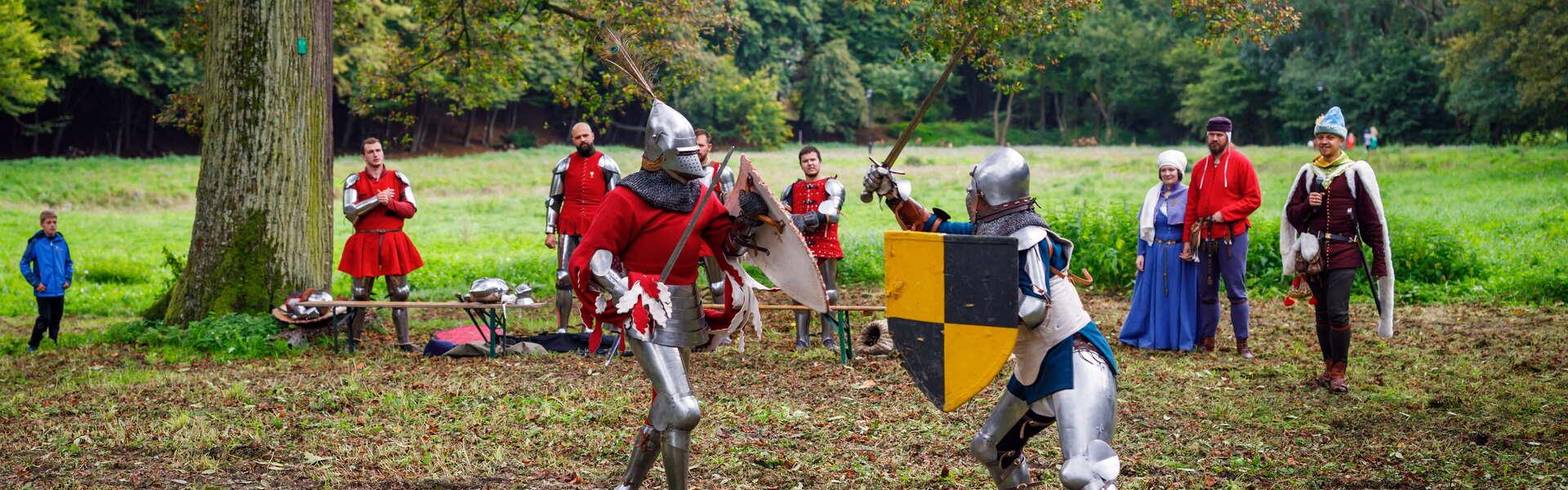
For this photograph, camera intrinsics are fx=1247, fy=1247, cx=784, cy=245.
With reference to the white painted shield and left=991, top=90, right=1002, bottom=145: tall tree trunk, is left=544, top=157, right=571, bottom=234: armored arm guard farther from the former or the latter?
left=991, top=90, right=1002, bottom=145: tall tree trunk

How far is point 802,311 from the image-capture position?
912 centimetres

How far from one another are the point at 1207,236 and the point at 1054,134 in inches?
2275

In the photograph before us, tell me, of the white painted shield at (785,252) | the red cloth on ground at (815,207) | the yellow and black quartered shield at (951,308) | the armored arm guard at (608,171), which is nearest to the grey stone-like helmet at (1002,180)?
the yellow and black quartered shield at (951,308)

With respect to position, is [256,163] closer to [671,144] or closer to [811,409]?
[811,409]

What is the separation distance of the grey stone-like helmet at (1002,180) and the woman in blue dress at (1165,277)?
5.11m

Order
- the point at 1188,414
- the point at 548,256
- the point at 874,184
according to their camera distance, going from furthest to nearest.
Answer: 1. the point at 548,256
2. the point at 1188,414
3. the point at 874,184

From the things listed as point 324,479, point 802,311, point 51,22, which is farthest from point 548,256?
point 51,22

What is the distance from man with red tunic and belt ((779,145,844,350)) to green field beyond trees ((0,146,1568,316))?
73.2 inches

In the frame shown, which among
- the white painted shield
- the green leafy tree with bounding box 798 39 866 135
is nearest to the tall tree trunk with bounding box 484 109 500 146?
the green leafy tree with bounding box 798 39 866 135

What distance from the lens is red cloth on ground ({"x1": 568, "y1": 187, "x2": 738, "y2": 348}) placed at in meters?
4.95

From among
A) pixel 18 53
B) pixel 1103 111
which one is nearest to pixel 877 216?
pixel 18 53

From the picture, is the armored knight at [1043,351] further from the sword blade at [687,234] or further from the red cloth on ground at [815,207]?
the red cloth on ground at [815,207]

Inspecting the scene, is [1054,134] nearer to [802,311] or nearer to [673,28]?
[673,28]

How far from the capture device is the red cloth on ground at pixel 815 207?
879 cm
